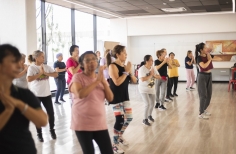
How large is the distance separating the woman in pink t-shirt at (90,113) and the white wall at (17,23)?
21.0ft

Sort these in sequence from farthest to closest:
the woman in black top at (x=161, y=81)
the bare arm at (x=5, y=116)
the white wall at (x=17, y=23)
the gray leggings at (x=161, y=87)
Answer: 1. the white wall at (x=17, y=23)
2. the gray leggings at (x=161, y=87)
3. the woman in black top at (x=161, y=81)
4. the bare arm at (x=5, y=116)

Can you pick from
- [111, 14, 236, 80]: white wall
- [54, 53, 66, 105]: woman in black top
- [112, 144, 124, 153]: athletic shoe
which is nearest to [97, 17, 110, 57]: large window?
[111, 14, 236, 80]: white wall

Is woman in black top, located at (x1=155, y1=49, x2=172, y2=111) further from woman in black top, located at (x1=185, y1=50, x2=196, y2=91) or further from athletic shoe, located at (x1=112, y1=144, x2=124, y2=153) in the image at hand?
woman in black top, located at (x1=185, y1=50, x2=196, y2=91)

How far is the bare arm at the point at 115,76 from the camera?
4.08 meters

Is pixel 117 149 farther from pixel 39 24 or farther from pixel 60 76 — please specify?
pixel 39 24

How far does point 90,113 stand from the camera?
2678 mm

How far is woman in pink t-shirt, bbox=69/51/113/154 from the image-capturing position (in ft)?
8.73

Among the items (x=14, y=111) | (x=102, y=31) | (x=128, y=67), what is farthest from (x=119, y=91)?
(x=102, y=31)

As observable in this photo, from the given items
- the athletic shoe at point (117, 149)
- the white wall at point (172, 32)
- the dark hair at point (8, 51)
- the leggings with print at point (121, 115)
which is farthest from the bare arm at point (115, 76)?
the white wall at point (172, 32)

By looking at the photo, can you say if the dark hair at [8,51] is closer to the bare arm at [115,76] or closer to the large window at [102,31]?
the bare arm at [115,76]

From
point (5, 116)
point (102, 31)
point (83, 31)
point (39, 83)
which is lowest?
point (39, 83)

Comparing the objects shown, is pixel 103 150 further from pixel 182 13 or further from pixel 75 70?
pixel 182 13

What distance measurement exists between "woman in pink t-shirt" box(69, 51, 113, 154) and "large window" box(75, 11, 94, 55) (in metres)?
10.5

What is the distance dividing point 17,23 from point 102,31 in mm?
7295
